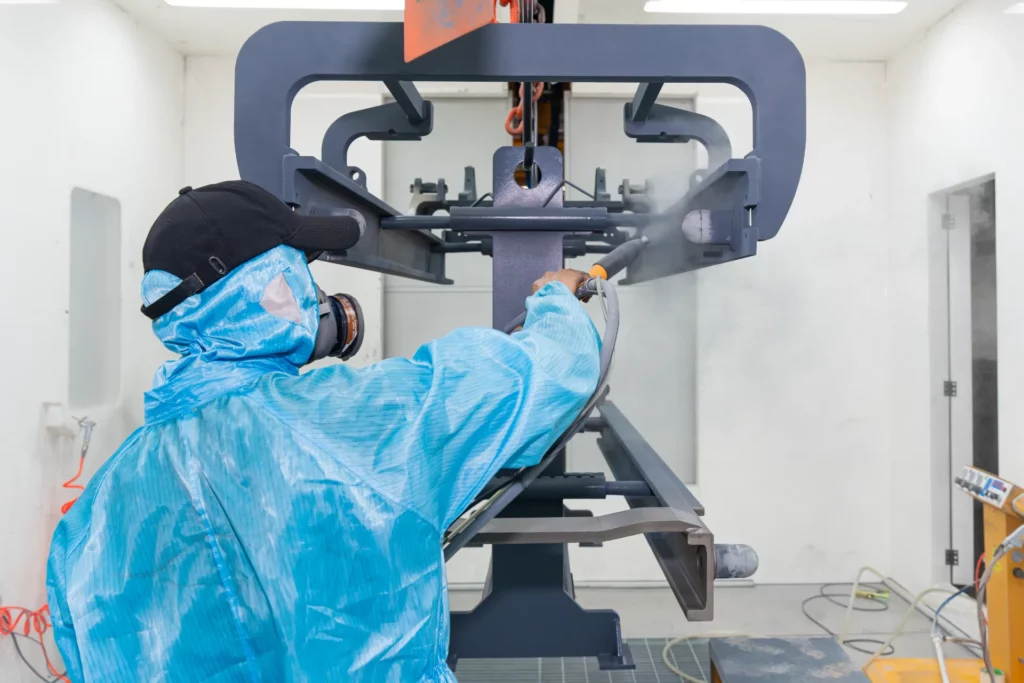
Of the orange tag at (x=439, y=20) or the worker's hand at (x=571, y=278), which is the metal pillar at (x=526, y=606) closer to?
the worker's hand at (x=571, y=278)

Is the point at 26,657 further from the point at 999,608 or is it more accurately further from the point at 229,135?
the point at 999,608

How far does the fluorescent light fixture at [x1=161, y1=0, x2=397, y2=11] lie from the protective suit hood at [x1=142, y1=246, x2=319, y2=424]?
2153mm

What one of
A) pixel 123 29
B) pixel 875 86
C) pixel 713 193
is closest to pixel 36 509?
pixel 123 29

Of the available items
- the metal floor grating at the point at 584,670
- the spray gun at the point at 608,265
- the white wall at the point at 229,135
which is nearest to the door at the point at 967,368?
the metal floor grating at the point at 584,670

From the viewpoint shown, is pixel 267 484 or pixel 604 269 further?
pixel 604 269

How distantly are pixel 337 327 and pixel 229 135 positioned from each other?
2719 millimetres

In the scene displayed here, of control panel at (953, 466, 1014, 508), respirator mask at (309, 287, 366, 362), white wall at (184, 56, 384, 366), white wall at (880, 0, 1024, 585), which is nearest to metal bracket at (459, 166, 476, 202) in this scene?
respirator mask at (309, 287, 366, 362)

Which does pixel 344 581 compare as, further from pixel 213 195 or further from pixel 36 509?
pixel 36 509

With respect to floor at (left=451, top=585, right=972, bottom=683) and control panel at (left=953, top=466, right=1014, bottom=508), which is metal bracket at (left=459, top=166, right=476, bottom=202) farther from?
control panel at (left=953, top=466, right=1014, bottom=508)

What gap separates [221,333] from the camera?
0.69m

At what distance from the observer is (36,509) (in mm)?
2090

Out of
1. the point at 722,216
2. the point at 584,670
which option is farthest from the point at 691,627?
the point at 722,216

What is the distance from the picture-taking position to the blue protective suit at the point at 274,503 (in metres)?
0.64

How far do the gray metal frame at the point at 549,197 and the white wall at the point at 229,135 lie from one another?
1868 millimetres
